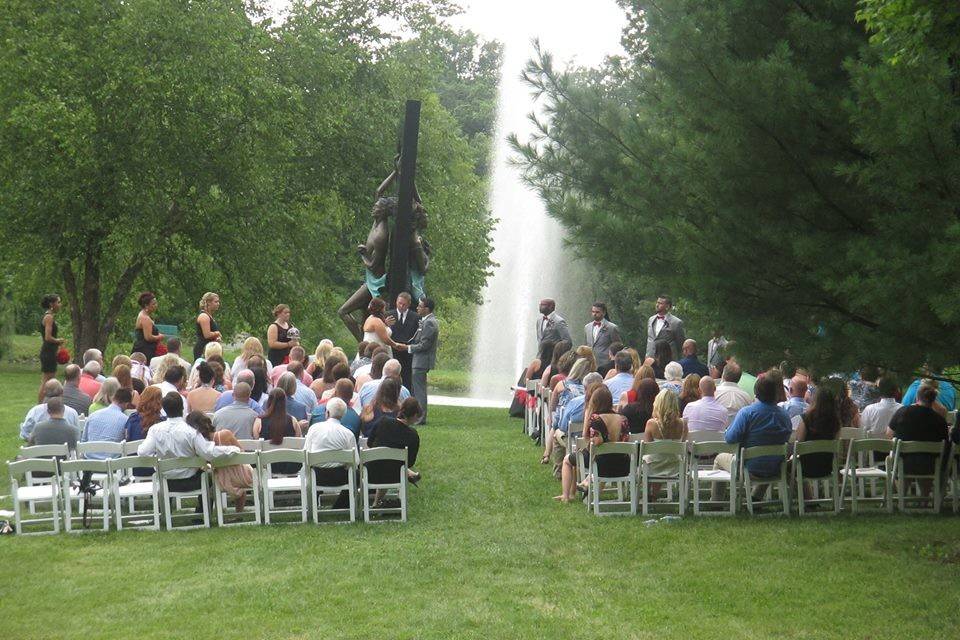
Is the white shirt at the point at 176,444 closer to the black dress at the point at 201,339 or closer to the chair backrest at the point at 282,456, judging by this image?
the chair backrest at the point at 282,456

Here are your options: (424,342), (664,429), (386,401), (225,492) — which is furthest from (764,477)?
(424,342)

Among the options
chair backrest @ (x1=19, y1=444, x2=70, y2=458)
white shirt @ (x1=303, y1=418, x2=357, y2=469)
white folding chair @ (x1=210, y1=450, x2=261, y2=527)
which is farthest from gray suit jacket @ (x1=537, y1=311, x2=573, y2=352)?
chair backrest @ (x1=19, y1=444, x2=70, y2=458)

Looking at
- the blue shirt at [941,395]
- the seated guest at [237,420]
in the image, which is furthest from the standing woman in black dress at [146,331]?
the blue shirt at [941,395]

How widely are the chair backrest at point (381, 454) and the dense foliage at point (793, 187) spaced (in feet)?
9.17

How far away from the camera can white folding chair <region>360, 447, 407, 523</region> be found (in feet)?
39.3

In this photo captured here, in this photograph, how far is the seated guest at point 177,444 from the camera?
11.8m

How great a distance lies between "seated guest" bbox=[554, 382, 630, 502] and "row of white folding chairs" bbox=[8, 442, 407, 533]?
1.79 metres

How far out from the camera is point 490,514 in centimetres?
1243

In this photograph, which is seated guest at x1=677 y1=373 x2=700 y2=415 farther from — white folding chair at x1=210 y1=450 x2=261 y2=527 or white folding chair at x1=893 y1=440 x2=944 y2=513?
white folding chair at x1=210 y1=450 x2=261 y2=527

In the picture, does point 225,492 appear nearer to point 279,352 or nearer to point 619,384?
point 619,384

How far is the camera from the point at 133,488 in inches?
477

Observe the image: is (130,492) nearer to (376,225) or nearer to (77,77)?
(376,225)

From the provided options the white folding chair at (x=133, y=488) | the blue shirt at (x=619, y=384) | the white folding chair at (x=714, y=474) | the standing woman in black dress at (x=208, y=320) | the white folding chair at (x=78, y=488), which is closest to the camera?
the white folding chair at (x=78, y=488)

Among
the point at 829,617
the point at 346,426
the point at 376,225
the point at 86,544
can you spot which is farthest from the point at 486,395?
the point at 829,617
